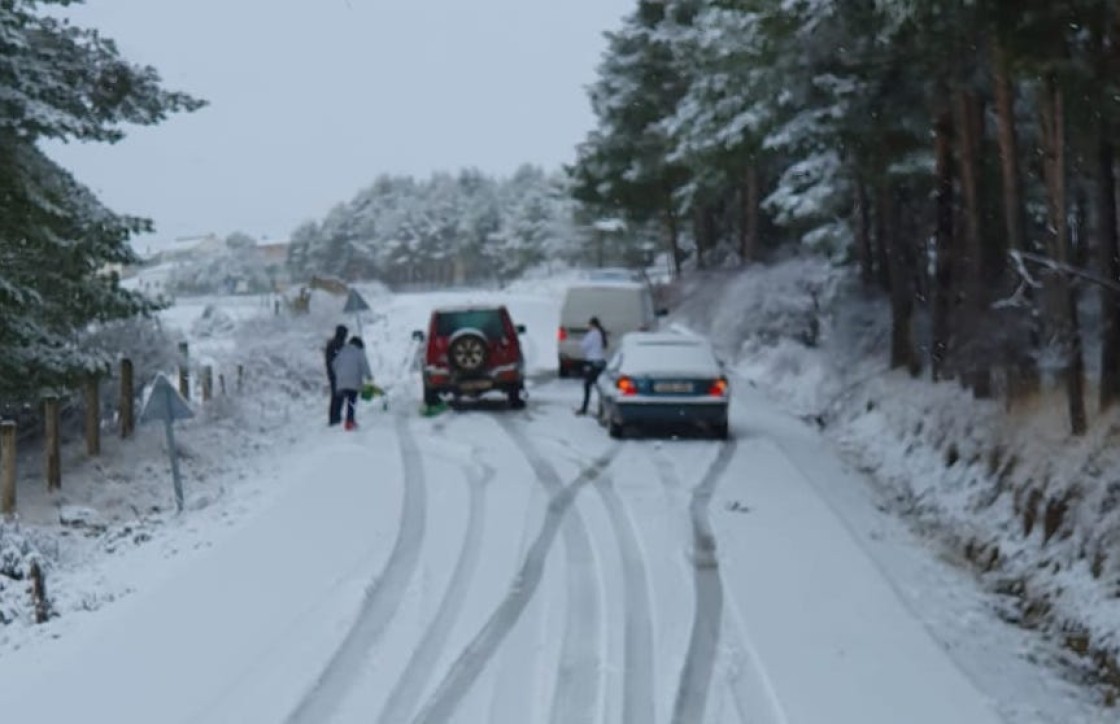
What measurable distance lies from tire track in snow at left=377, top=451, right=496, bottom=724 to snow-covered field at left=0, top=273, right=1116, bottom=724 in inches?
1.0

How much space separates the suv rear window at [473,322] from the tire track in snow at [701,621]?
9686 millimetres

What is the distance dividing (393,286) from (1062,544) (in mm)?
137459

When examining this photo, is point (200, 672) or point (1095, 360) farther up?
point (1095, 360)

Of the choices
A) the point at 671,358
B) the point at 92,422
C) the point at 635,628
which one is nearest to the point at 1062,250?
the point at 635,628

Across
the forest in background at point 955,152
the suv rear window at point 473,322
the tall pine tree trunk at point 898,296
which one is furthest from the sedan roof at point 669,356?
the suv rear window at point 473,322

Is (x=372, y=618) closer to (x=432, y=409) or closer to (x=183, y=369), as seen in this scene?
(x=432, y=409)

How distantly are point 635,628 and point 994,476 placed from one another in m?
5.85

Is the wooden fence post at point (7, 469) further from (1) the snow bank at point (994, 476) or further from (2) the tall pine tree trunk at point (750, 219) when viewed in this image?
(2) the tall pine tree trunk at point (750, 219)

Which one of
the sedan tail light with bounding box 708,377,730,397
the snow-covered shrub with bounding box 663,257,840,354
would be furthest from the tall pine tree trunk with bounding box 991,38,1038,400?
the snow-covered shrub with bounding box 663,257,840,354

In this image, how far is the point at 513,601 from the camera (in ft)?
31.7

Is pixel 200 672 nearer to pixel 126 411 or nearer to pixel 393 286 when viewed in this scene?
pixel 126 411

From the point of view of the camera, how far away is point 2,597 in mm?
10375

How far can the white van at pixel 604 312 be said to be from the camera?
2953 cm

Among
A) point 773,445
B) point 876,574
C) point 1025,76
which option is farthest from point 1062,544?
point 773,445
